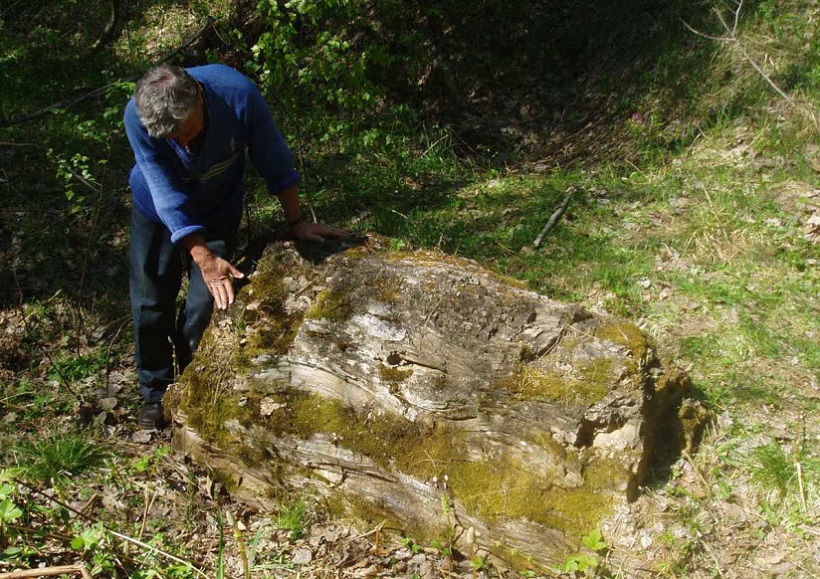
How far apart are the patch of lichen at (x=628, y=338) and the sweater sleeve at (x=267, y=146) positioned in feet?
6.21

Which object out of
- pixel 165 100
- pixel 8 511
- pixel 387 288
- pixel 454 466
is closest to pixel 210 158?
pixel 165 100

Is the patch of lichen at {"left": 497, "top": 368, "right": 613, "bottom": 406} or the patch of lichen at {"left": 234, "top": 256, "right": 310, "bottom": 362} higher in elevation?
the patch of lichen at {"left": 234, "top": 256, "right": 310, "bottom": 362}

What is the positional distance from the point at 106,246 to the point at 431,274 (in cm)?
375

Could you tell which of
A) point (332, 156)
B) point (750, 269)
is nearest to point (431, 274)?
point (750, 269)

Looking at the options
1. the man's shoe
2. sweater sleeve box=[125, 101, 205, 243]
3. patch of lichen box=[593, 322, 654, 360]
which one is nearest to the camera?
patch of lichen box=[593, 322, 654, 360]

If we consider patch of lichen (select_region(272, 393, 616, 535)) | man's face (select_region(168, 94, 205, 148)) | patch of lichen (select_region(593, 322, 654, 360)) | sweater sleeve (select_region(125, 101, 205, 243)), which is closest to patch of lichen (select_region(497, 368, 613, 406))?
patch of lichen (select_region(593, 322, 654, 360))

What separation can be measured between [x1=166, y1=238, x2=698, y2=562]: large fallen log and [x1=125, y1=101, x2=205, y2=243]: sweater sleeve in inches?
21.1

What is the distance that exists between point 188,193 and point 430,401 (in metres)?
1.76

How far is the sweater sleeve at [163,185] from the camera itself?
3.46m

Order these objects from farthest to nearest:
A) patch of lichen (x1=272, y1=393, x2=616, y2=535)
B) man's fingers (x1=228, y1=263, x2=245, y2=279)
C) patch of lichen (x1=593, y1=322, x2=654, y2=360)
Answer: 1. man's fingers (x1=228, y1=263, x2=245, y2=279)
2. patch of lichen (x1=593, y1=322, x2=654, y2=360)
3. patch of lichen (x1=272, y1=393, x2=616, y2=535)

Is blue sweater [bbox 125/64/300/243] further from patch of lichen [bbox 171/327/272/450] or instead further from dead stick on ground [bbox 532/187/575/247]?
dead stick on ground [bbox 532/187/575/247]

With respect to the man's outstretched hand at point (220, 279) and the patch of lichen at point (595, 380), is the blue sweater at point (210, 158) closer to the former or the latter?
the man's outstretched hand at point (220, 279)

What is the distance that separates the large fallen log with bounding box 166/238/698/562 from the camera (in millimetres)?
3119

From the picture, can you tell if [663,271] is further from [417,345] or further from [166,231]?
[166,231]
